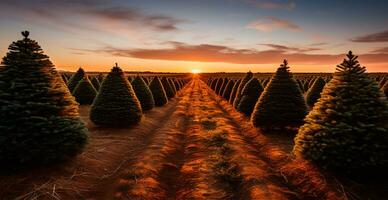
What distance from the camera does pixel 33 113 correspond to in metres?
9.64

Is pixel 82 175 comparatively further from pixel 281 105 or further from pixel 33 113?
pixel 281 105

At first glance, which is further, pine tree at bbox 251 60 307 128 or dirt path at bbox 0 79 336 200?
pine tree at bbox 251 60 307 128

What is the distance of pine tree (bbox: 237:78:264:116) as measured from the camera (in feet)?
76.9

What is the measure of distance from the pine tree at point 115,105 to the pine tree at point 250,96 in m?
8.63

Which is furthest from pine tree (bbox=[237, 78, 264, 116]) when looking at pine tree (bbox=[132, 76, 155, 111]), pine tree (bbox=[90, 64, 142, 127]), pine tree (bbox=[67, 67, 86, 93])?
pine tree (bbox=[67, 67, 86, 93])

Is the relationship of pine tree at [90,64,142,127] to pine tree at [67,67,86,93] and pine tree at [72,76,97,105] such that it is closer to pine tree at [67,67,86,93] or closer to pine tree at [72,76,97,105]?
pine tree at [72,76,97,105]

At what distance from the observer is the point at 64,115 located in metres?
10.4

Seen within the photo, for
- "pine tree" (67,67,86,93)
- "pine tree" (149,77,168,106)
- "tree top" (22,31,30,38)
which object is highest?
"tree top" (22,31,30,38)

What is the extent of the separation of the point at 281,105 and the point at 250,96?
673cm

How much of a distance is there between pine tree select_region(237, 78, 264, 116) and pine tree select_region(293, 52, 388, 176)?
1298cm

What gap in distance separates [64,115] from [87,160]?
2115 millimetres

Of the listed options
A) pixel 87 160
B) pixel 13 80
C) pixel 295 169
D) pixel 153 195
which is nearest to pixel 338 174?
pixel 295 169

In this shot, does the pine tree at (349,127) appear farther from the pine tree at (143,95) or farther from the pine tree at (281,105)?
the pine tree at (143,95)

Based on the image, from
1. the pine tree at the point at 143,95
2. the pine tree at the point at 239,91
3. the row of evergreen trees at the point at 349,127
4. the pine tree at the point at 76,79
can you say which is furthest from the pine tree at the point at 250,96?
the pine tree at the point at 76,79
